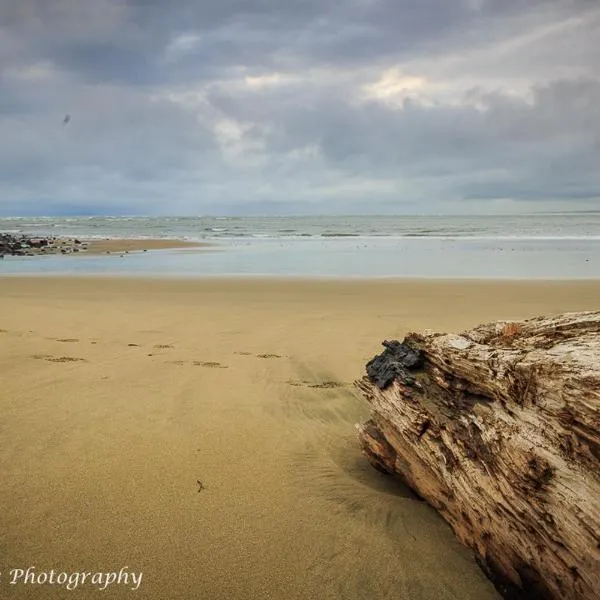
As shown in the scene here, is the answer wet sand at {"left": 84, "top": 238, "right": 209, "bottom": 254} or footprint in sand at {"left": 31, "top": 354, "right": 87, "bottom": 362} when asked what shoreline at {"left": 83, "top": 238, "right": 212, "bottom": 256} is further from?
footprint in sand at {"left": 31, "top": 354, "right": 87, "bottom": 362}

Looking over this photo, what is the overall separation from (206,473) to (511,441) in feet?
7.30

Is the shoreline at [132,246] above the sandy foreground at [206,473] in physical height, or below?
above

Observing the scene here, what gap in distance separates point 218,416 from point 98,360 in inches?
98.4

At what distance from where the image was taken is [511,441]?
8.66ft

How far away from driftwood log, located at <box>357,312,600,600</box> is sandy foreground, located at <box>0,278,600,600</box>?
30cm

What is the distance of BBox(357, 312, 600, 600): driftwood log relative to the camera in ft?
7.58

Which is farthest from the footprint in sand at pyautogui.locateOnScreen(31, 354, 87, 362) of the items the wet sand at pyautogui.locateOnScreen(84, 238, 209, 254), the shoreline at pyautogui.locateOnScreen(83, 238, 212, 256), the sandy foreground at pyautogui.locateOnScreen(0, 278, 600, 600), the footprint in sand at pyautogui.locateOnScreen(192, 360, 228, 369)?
the wet sand at pyautogui.locateOnScreen(84, 238, 209, 254)

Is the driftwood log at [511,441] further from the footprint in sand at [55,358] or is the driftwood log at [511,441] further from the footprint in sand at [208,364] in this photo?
the footprint in sand at [55,358]

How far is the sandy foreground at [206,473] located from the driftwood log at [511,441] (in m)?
0.30

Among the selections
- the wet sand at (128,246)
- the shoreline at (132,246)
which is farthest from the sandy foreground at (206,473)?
the wet sand at (128,246)

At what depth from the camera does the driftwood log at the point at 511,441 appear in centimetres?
231

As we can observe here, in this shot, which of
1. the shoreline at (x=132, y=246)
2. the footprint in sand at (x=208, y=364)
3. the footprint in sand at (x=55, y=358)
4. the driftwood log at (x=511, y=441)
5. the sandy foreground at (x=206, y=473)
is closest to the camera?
the driftwood log at (x=511, y=441)

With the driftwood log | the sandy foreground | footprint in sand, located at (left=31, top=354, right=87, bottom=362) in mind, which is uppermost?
the driftwood log

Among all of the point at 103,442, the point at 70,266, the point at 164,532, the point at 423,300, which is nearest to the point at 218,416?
the point at 103,442
